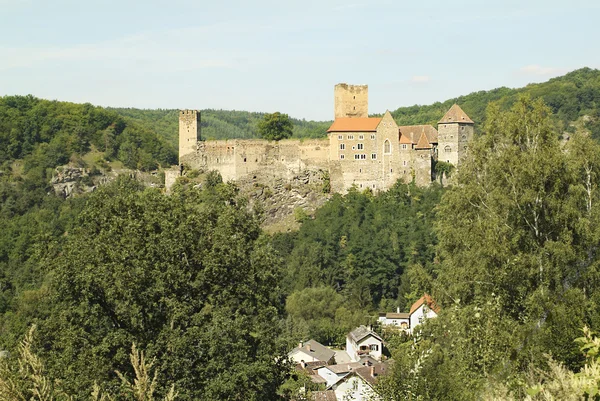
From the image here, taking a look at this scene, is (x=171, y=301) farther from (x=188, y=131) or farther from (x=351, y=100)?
(x=188, y=131)

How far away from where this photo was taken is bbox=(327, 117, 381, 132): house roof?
2776 inches

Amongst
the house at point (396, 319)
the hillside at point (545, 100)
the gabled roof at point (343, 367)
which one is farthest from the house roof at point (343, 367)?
the hillside at point (545, 100)

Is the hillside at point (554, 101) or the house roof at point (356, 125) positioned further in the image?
the hillside at point (554, 101)

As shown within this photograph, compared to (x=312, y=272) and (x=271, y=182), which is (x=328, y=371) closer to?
(x=312, y=272)

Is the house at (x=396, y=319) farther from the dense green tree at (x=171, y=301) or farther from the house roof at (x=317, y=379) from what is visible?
the dense green tree at (x=171, y=301)

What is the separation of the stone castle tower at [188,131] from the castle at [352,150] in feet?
0.27

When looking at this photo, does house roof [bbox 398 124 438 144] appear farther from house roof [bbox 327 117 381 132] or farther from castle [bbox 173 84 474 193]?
house roof [bbox 327 117 381 132]

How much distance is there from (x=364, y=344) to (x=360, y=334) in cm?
162

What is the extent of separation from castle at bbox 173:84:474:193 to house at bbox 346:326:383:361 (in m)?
15.3

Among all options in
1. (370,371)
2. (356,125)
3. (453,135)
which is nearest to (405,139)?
(453,135)

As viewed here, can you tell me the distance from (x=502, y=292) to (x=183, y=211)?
8.00 metres

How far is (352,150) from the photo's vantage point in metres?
70.8

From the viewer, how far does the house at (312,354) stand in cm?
5447

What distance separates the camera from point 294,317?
63156 millimetres
